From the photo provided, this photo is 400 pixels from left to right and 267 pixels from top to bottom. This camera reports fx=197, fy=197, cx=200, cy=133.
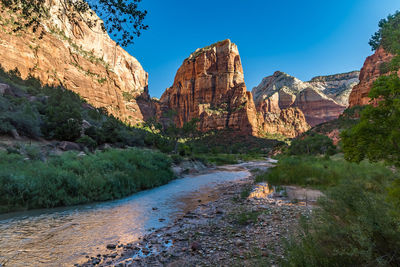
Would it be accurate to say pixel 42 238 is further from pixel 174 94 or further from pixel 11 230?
pixel 174 94

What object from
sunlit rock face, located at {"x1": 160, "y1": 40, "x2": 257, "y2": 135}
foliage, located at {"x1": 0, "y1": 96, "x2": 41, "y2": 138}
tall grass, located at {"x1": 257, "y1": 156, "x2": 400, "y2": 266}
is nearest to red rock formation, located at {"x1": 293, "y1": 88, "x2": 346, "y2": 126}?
sunlit rock face, located at {"x1": 160, "y1": 40, "x2": 257, "y2": 135}

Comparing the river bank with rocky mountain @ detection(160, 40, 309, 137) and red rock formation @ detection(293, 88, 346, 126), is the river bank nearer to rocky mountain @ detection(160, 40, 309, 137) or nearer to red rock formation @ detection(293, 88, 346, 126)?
rocky mountain @ detection(160, 40, 309, 137)

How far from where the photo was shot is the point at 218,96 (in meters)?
130

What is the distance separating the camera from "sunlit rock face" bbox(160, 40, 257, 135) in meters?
114

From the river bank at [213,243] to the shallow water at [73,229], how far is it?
0.57 meters

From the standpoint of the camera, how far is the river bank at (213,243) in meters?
3.76

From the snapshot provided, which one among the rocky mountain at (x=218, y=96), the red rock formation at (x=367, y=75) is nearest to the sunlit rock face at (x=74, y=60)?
the rocky mountain at (x=218, y=96)

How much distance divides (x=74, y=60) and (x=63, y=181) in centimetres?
8266

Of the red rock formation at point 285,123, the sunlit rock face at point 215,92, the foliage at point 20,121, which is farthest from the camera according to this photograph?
the red rock formation at point 285,123

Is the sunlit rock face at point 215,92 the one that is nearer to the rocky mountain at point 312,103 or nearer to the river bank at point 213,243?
the rocky mountain at point 312,103

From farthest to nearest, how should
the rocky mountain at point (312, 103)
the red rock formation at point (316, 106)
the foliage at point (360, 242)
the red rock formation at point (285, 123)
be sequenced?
the red rock formation at point (316, 106), the rocky mountain at point (312, 103), the red rock formation at point (285, 123), the foliage at point (360, 242)

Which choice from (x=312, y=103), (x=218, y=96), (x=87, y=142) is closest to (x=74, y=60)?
(x=87, y=142)

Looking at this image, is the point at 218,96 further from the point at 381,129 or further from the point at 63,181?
the point at 381,129

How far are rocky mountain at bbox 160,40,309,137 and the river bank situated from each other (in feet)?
341
